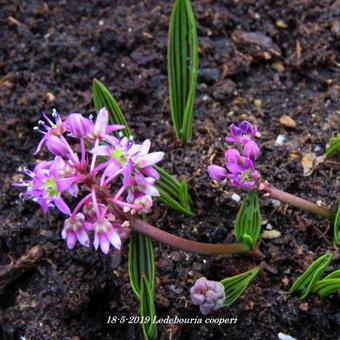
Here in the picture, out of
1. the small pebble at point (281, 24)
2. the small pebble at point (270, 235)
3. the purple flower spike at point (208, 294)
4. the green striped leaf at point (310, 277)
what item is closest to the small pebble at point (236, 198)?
the small pebble at point (270, 235)

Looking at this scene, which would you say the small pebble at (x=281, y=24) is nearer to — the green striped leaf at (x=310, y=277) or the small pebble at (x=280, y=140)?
the small pebble at (x=280, y=140)

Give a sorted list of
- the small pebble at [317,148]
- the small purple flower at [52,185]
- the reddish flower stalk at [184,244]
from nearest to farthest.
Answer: the small purple flower at [52,185], the reddish flower stalk at [184,244], the small pebble at [317,148]

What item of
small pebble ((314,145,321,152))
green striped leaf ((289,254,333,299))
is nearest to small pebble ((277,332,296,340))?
green striped leaf ((289,254,333,299))

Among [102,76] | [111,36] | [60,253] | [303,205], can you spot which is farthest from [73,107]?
[303,205]

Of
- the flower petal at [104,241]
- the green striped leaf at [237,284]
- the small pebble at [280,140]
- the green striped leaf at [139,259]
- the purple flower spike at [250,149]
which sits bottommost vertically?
the green striped leaf at [237,284]

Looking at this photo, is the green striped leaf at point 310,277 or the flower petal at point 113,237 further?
the green striped leaf at point 310,277

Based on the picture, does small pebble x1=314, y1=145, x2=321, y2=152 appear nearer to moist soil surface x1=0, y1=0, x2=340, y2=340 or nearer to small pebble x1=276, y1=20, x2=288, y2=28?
moist soil surface x1=0, y1=0, x2=340, y2=340

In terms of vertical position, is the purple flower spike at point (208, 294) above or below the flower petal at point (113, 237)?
below
